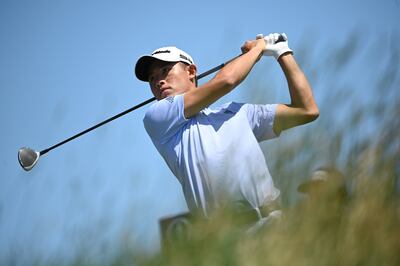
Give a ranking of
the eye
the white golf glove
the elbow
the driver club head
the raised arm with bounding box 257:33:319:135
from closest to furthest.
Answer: the elbow
the raised arm with bounding box 257:33:319:135
the white golf glove
the eye
the driver club head

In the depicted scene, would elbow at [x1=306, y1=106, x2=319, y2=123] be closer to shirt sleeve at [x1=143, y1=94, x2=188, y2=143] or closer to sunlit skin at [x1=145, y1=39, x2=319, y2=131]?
sunlit skin at [x1=145, y1=39, x2=319, y2=131]

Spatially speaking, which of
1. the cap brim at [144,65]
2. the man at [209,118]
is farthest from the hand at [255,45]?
the cap brim at [144,65]

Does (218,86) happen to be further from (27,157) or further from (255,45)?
(27,157)

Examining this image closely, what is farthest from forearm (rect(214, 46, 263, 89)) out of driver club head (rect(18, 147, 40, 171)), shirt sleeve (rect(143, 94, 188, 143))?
driver club head (rect(18, 147, 40, 171))

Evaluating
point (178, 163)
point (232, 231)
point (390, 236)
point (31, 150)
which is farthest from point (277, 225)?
point (31, 150)

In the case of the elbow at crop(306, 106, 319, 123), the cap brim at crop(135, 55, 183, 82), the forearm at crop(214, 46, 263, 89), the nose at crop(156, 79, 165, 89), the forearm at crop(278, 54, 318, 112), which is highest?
the cap brim at crop(135, 55, 183, 82)

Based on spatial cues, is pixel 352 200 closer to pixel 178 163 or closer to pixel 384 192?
pixel 384 192

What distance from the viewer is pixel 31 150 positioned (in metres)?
4.32

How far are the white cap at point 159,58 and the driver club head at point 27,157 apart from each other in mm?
1147

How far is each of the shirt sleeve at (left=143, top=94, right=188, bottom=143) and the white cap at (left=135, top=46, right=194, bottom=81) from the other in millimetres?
364

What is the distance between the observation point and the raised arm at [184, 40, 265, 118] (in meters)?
2.63

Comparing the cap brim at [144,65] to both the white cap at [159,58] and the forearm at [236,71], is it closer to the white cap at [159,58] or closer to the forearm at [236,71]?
the white cap at [159,58]

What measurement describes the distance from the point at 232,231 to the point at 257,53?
1.89m

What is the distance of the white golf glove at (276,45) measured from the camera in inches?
112
